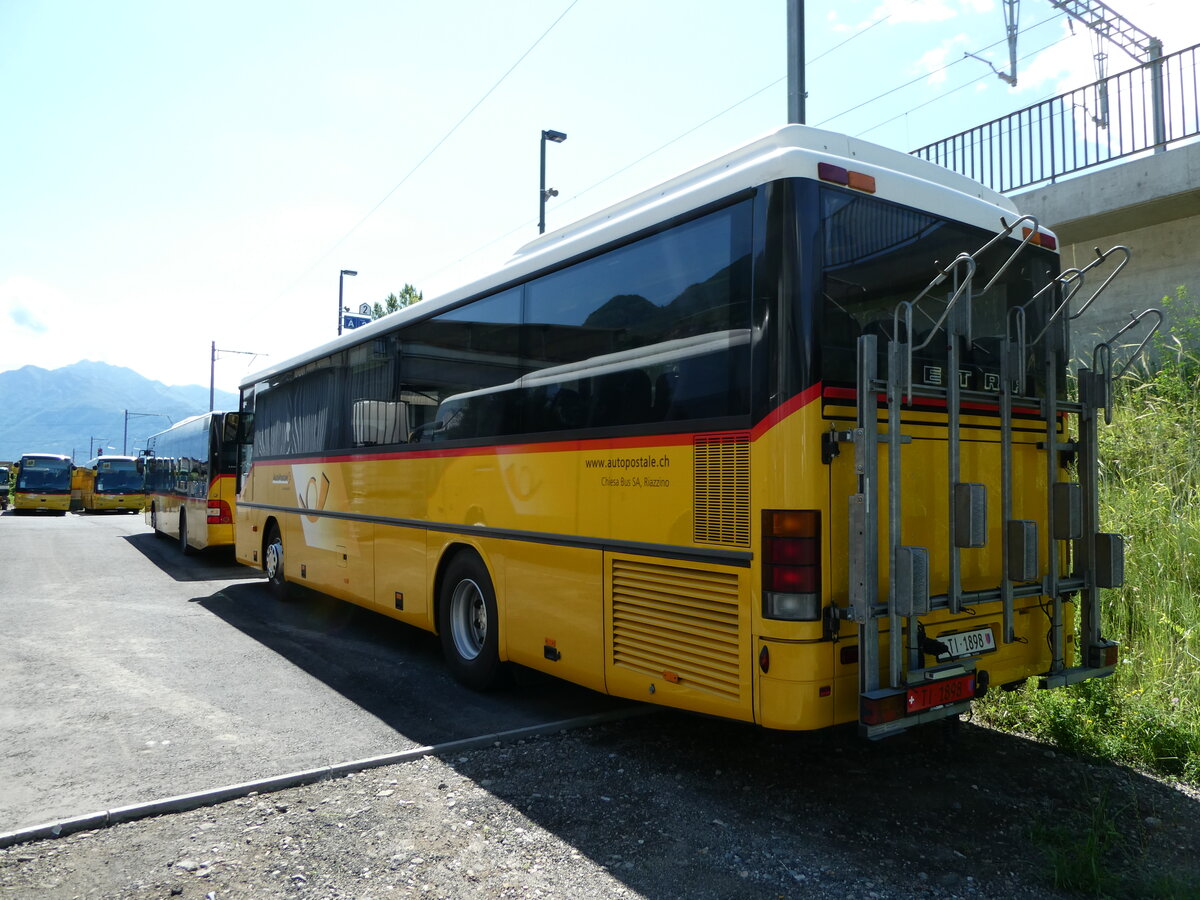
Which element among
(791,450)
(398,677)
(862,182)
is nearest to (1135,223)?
(862,182)

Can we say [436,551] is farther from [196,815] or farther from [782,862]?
[782,862]

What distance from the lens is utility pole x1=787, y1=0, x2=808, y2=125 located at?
9312 mm

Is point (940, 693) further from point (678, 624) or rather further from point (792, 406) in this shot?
point (792, 406)

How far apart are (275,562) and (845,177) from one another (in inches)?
364

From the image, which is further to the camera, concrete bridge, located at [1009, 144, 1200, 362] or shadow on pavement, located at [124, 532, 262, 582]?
shadow on pavement, located at [124, 532, 262, 582]

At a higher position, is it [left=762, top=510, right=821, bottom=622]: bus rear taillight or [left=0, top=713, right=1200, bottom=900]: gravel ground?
[left=762, top=510, right=821, bottom=622]: bus rear taillight

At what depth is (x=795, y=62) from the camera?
943 cm

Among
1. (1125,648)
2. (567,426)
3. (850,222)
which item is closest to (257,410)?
(567,426)

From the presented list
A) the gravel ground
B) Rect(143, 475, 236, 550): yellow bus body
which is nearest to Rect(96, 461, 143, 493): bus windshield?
Rect(143, 475, 236, 550): yellow bus body

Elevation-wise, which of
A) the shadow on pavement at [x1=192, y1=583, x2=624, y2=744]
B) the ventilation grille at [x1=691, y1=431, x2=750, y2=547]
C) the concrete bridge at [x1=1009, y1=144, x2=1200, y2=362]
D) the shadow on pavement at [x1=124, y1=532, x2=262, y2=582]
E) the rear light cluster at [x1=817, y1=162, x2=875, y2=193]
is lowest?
the shadow on pavement at [x1=192, y1=583, x2=624, y2=744]

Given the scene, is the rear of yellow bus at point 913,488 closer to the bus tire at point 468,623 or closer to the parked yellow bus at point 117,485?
the bus tire at point 468,623

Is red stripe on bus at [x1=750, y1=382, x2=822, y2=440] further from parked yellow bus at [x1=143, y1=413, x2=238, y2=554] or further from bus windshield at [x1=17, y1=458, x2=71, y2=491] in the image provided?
Result: bus windshield at [x1=17, y1=458, x2=71, y2=491]

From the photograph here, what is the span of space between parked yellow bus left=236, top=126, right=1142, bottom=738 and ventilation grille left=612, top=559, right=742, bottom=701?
15 mm

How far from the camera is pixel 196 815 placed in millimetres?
4137
